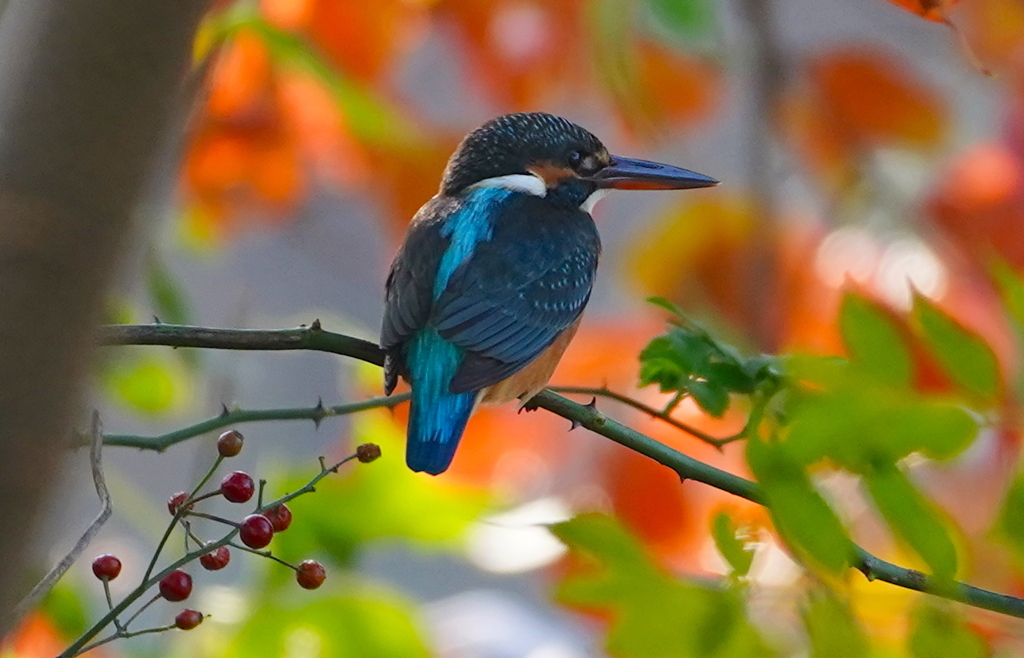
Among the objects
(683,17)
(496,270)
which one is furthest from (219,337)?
(683,17)

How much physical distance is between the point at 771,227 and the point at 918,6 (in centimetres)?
121

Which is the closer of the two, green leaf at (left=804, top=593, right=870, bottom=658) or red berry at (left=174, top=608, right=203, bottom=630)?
green leaf at (left=804, top=593, right=870, bottom=658)

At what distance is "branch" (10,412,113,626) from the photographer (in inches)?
27.7

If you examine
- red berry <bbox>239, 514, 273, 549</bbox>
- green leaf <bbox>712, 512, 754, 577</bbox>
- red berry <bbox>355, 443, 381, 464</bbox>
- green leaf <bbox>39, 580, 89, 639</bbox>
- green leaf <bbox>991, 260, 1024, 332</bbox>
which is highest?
green leaf <bbox>991, 260, 1024, 332</bbox>

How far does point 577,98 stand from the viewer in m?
2.45

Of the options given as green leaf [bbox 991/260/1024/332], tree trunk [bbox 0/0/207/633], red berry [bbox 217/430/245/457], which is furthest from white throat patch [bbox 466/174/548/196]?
tree trunk [bbox 0/0/207/633]

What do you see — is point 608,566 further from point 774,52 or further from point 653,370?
point 774,52

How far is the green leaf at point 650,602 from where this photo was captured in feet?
2.91

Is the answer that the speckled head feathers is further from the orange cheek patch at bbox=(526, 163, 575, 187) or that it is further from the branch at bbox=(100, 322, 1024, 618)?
the branch at bbox=(100, 322, 1024, 618)

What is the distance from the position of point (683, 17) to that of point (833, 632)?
3.57ft

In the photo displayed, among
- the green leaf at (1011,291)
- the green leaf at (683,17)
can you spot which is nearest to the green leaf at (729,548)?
the green leaf at (1011,291)

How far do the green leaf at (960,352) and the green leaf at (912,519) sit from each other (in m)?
0.10

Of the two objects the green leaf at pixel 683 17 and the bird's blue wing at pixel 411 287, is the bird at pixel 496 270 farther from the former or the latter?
the green leaf at pixel 683 17

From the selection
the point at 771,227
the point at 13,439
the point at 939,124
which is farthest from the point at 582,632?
Answer: the point at 13,439
